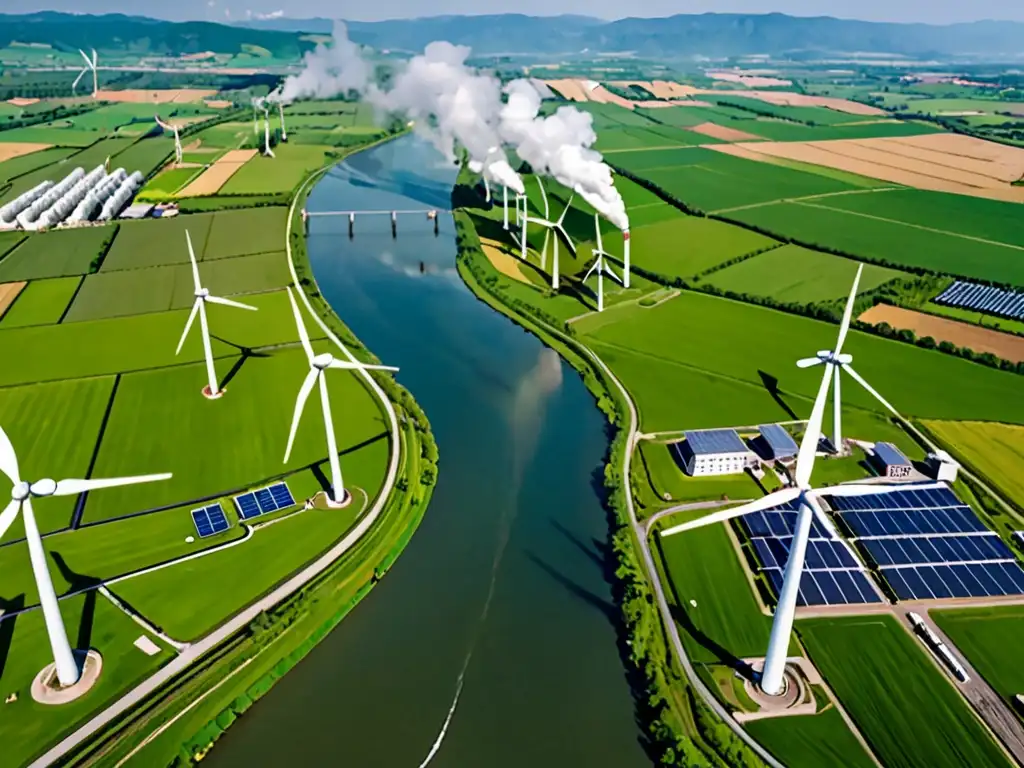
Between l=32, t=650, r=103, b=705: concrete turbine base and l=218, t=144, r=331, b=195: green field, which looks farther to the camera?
l=218, t=144, r=331, b=195: green field

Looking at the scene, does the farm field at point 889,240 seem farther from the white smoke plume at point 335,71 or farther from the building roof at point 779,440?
the white smoke plume at point 335,71

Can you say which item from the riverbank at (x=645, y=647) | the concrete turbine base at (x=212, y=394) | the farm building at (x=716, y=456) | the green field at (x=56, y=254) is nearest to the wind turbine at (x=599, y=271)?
the riverbank at (x=645, y=647)

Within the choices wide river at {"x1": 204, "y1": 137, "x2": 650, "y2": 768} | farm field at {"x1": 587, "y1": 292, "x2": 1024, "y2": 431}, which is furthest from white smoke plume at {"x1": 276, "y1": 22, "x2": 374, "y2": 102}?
farm field at {"x1": 587, "y1": 292, "x2": 1024, "y2": 431}

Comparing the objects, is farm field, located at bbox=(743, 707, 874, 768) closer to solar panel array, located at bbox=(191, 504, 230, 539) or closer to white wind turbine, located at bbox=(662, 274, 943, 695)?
white wind turbine, located at bbox=(662, 274, 943, 695)

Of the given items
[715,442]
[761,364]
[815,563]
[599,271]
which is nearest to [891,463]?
[715,442]

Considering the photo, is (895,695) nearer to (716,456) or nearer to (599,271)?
(716,456)

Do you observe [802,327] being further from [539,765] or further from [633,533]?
[539,765]
